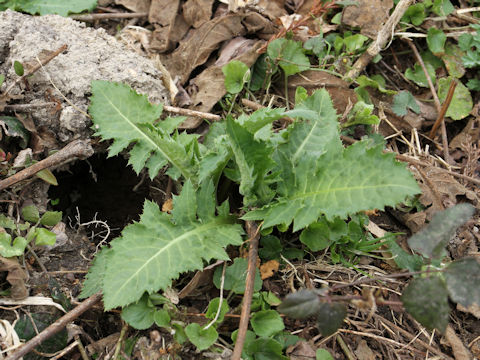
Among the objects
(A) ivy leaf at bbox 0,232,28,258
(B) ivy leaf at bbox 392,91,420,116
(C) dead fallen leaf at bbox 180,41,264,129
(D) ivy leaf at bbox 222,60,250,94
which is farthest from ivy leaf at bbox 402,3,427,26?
(A) ivy leaf at bbox 0,232,28,258

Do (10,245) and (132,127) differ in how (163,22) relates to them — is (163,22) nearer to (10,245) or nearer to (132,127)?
(132,127)

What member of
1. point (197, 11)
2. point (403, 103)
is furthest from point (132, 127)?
point (403, 103)

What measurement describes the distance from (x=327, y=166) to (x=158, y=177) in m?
1.06

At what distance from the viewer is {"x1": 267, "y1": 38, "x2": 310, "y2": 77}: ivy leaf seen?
9.32 ft

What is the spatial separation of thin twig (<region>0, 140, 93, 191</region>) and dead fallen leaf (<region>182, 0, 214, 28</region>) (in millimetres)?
1186

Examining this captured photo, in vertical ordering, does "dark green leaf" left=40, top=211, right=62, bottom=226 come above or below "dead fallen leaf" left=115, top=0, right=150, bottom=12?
below

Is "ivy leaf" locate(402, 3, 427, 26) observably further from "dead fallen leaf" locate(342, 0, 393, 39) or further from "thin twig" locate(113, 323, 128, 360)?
"thin twig" locate(113, 323, 128, 360)

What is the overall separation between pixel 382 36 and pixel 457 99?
2.09 feet

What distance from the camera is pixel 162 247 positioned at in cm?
198

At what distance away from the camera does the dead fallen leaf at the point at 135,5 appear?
3207 mm

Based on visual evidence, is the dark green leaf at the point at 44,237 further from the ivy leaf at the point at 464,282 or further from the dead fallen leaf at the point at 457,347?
the dead fallen leaf at the point at 457,347

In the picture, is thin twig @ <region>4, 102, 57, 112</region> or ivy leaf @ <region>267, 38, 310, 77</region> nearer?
thin twig @ <region>4, 102, 57, 112</region>

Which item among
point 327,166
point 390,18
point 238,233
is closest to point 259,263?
point 238,233

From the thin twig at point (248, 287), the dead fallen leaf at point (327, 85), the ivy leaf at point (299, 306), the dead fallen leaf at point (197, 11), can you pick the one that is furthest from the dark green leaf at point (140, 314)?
the dead fallen leaf at point (197, 11)
